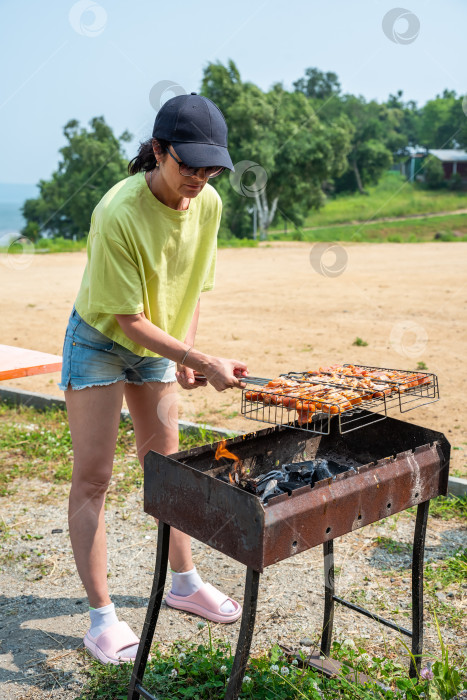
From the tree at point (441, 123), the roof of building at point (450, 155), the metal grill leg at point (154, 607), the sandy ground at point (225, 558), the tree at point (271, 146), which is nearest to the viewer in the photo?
the metal grill leg at point (154, 607)

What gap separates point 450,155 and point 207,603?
69.7 m

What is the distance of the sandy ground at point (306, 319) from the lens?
22.5 feet

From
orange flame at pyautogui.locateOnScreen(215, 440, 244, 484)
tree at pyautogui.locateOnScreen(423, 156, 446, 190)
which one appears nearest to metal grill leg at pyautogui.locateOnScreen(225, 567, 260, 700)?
orange flame at pyautogui.locateOnScreen(215, 440, 244, 484)

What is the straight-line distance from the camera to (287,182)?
3597cm

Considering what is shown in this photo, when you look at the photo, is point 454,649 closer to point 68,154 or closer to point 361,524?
point 361,524

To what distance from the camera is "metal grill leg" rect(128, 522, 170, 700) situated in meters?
2.61

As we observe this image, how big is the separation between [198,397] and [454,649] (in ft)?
13.0

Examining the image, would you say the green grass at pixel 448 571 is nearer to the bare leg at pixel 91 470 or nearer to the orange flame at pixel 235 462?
the orange flame at pixel 235 462

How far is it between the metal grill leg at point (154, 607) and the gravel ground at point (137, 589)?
1.14ft

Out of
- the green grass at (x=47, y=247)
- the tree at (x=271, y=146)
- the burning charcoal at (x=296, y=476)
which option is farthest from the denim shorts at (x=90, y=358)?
the tree at (x=271, y=146)

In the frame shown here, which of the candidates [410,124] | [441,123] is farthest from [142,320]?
[410,124]

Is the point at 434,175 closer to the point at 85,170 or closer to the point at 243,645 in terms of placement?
the point at 85,170

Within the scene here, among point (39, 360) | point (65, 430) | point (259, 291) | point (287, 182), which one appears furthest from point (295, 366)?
point (287, 182)

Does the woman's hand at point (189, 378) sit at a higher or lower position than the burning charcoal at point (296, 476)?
higher
